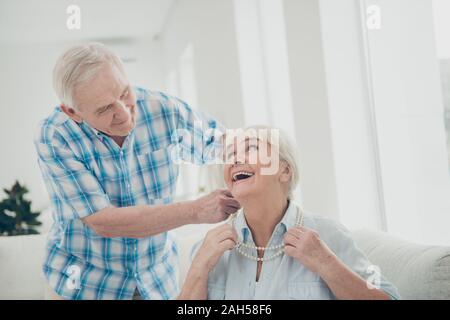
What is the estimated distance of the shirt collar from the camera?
142 centimetres

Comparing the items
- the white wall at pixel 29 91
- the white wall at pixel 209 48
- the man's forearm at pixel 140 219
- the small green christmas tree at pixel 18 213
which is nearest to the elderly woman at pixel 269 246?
the man's forearm at pixel 140 219

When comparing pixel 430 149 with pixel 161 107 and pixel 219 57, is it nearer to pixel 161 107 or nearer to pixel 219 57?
pixel 219 57

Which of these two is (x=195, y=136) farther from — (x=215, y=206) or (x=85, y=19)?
(x=85, y=19)

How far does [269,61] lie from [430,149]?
20.0 inches

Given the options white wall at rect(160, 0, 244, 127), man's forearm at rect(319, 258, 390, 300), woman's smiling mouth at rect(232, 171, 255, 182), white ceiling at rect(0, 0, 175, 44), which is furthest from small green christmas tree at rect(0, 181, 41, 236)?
man's forearm at rect(319, 258, 390, 300)

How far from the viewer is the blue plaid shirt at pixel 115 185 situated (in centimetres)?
153

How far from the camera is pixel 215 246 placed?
1.40 metres

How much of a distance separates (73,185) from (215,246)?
416 millimetres

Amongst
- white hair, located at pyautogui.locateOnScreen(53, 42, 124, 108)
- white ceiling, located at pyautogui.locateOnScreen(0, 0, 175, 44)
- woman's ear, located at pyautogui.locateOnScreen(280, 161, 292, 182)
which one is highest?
white ceiling, located at pyautogui.locateOnScreen(0, 0, 175, 44)

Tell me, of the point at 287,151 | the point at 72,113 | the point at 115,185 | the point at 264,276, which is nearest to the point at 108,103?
the point at 72,113

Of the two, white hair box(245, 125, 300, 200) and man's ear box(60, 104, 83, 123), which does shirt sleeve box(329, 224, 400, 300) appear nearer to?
white hair box(245, 125, 300, 200)

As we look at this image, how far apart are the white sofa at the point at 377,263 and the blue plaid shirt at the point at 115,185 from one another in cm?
10

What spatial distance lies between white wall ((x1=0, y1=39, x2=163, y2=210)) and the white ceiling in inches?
1.3

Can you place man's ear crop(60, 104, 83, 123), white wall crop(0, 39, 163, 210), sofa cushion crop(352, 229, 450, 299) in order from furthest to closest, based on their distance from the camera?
white wall crop(0, 39, 163, 210)
man's ear crop(60, 104, 83, 123)
sofa cushion crop(352, 229, 450, 299)
